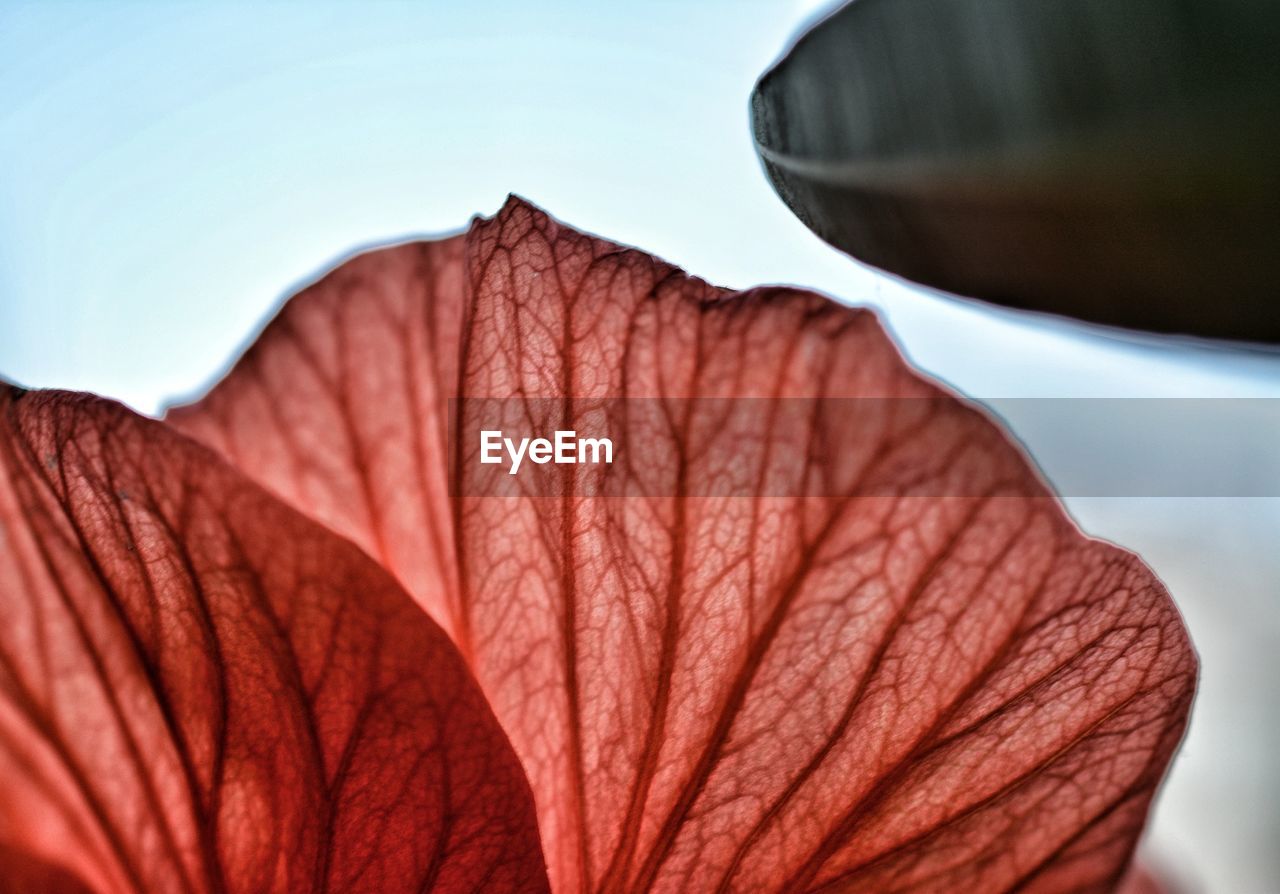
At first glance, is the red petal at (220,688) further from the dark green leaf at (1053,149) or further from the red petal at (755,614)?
the dark green leaf at (1053,149)

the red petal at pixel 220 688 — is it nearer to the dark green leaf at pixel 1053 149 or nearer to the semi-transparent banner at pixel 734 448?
the semi-transparent banner at pixel 734 448

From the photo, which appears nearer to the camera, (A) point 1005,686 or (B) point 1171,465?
(A) point 1005,686

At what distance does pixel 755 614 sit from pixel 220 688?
0.48 ft

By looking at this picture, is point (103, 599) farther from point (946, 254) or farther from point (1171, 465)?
point (1171, 465)

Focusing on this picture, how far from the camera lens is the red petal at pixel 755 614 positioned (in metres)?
0.29

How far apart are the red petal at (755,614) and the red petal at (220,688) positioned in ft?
0.13

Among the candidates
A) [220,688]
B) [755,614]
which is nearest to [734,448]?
[755,614]

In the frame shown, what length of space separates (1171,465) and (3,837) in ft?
1.41

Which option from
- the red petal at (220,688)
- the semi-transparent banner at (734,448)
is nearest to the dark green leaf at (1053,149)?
the semi-transparent banner at (734,448)

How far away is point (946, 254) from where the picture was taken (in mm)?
307

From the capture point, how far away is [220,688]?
0.93ft

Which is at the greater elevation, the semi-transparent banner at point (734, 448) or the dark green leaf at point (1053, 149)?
the dark green leaf at point (1053, 149)

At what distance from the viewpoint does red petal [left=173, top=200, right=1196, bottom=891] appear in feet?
0.96

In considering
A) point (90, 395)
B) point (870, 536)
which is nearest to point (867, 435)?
point (870, 536)
